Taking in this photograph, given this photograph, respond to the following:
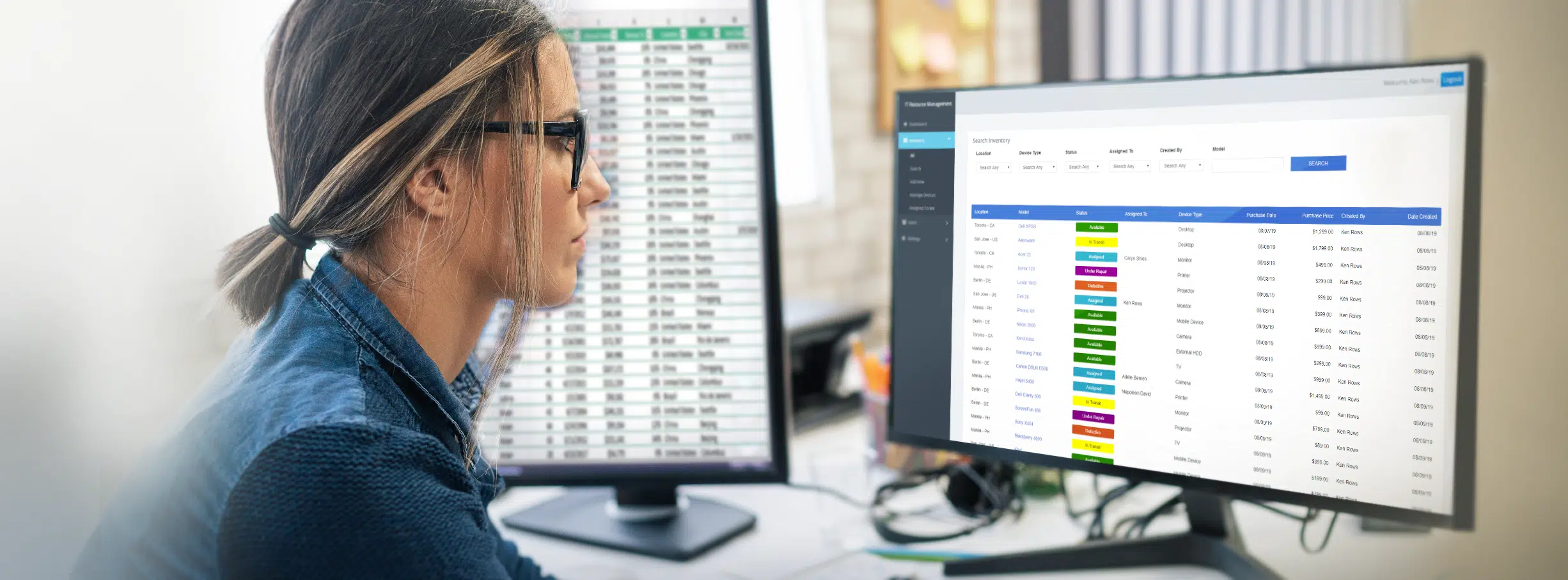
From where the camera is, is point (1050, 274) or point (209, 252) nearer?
point (209, 252)

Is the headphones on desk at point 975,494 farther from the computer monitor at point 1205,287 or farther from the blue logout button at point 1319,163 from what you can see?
the blue logout button at point 1319,163

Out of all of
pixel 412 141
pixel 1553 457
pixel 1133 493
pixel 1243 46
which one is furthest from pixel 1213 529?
→ pixel 1243 46

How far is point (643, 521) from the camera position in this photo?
3.42ft

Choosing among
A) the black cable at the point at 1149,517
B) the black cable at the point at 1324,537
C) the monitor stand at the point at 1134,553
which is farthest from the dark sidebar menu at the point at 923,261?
the black cable at the point at 1324,537

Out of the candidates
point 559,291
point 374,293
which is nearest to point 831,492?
point 559,291

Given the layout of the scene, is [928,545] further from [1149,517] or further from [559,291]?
[559,291]

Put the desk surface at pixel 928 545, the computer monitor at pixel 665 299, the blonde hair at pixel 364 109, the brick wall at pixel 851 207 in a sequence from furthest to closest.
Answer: the brick wall at pixel 851 207 < the computer monitor at pixel 665 299 < the desk surface at pixel 928 545 < the blonde hair at pixel 364 109

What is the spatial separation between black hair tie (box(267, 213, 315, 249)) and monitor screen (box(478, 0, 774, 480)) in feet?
1.03

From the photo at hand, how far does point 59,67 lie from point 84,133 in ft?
0.13

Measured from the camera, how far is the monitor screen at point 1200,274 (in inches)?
28.4

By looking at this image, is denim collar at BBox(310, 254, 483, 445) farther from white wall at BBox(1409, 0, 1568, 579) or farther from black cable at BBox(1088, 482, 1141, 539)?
white wall at BBox(1409, 0, 1568, 579)

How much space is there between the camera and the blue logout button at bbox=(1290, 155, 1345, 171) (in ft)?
2.40

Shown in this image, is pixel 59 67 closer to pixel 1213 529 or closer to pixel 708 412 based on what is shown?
pixel 708 412

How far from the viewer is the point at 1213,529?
2.89 ft
